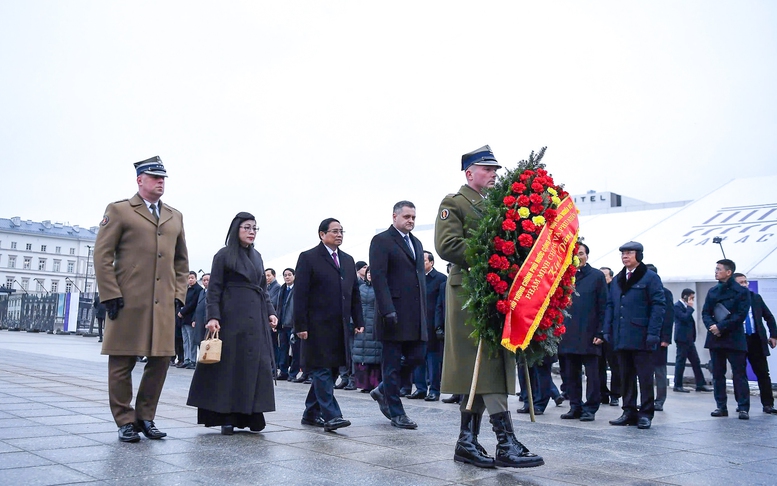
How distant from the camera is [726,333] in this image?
9672 mm

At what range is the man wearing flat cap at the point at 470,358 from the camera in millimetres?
4997

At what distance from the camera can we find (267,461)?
16.3ft

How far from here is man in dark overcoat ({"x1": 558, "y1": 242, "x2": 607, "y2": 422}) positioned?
8.80m

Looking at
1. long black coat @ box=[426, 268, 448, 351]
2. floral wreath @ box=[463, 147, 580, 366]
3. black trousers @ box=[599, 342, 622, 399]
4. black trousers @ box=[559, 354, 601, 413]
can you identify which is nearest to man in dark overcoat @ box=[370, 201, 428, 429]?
floral wreath @ box=[463, 147, 580, 366]

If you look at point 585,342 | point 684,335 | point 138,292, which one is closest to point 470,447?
point 138,292

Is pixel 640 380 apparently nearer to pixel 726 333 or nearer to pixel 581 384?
pixel 581 384

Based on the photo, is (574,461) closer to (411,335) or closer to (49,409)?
(411,335)

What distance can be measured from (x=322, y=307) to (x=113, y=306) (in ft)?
6.63

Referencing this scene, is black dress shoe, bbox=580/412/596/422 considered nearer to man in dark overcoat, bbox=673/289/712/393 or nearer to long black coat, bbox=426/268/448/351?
long black coat, bbox=426/268/448/351

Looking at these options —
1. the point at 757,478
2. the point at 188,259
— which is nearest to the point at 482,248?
the point at 757,478

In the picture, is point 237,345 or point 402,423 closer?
point 237,345

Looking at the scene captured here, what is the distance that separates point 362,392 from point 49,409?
5861 millimetres

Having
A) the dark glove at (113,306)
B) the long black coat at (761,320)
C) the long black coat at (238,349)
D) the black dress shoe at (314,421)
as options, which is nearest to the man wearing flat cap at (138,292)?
the dark glove at (113,306)

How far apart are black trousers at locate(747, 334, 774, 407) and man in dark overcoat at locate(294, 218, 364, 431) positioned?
19.7ft
